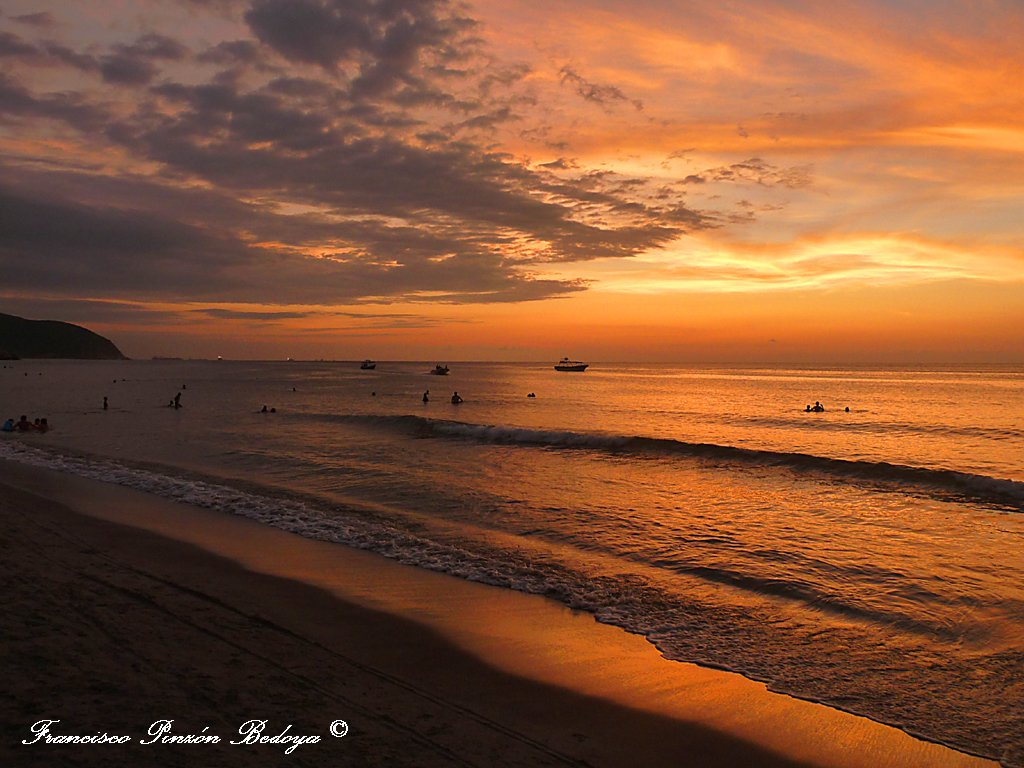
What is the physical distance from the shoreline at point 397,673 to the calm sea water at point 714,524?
89 cm

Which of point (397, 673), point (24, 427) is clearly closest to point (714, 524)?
point (397, 673)

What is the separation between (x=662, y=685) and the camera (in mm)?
7531

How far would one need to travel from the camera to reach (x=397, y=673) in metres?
7.39

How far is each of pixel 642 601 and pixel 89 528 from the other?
1176 centimetres

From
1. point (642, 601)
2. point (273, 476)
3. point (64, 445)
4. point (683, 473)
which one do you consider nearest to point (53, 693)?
point (642, 601)

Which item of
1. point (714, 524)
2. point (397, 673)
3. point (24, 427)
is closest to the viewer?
point (397, 673)

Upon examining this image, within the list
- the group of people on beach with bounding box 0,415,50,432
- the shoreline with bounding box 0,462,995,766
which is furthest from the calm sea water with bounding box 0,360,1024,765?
the group of people on beach with bounding box 0,415,50,432

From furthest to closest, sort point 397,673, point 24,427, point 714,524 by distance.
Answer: point 24,427 → point 714,524 → point 397,673

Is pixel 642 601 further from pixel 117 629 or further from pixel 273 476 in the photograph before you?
pixel 273 476

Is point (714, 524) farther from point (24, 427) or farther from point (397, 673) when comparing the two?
point (24, 427)

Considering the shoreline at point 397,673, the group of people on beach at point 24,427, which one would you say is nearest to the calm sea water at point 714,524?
the shoreline at point 397,673

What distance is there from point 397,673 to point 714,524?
11.1 m

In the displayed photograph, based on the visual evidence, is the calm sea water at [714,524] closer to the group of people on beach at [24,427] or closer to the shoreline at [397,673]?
the shoreline at [397,673]

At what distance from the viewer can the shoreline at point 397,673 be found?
19.0 ft
